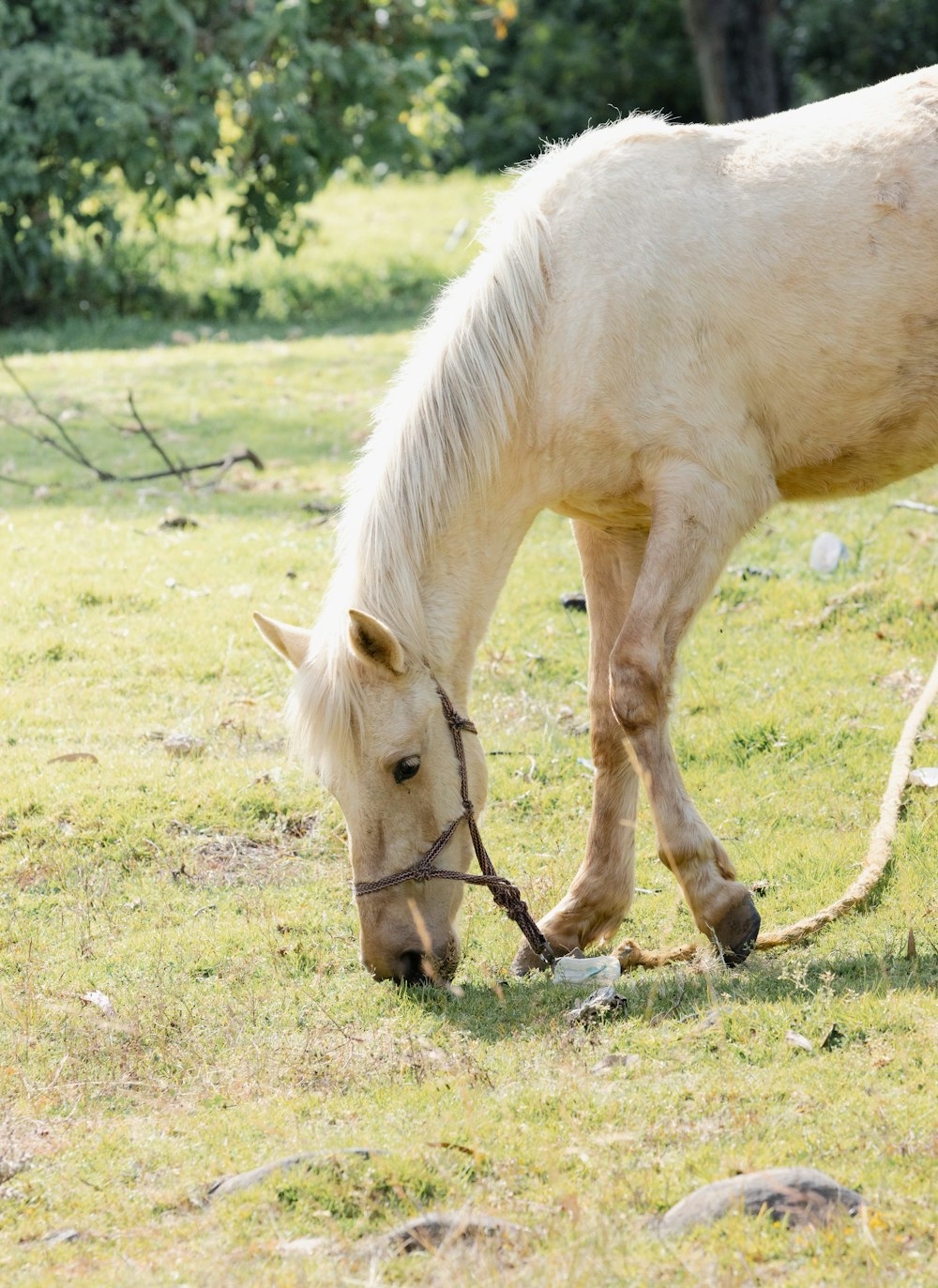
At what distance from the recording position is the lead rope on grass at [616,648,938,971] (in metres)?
4.46

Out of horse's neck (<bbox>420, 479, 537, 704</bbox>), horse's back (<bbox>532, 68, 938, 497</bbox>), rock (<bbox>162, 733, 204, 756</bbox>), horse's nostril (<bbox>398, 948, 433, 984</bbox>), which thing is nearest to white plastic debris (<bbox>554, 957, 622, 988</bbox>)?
horse's nostril (<bbox>398, 948, 433, 984</bbox>)

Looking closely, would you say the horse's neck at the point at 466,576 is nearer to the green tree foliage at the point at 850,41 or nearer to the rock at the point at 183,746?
the rock at the point at 183,746

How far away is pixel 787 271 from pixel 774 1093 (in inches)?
96.3

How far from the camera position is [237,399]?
1195cm

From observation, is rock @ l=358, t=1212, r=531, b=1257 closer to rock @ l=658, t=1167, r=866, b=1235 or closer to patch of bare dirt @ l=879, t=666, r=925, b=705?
rock @ l=658, t=1167, r=866, b=1235

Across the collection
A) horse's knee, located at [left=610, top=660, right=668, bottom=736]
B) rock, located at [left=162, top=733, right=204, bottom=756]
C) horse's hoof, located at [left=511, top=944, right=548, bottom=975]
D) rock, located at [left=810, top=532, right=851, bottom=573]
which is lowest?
rock, located at [left=810, top=532, right=851, bottom=573]

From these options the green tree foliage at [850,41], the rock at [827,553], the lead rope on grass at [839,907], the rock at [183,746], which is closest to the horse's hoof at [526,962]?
the lead rope on grass at [839,907]

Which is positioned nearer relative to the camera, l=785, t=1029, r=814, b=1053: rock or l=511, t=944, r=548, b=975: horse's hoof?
l=785, t=1029, r=814, b=1053: rock

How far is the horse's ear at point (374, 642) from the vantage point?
13.0 ft

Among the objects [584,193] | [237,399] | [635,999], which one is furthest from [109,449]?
[635,999]

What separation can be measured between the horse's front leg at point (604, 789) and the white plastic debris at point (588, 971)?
162mm

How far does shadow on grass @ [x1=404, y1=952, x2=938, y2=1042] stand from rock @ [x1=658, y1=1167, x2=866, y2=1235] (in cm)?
93

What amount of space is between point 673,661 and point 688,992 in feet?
3.13

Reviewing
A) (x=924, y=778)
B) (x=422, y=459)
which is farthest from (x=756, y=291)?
(x=924, y=778)
